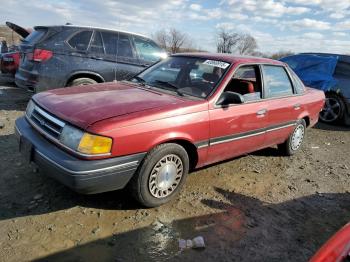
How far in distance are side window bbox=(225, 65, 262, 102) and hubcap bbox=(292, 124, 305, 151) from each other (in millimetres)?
1419

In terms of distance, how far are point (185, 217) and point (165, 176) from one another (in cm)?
48

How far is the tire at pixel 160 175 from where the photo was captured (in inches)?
142

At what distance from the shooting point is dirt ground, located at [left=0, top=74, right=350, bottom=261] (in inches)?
126

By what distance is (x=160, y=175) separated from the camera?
12.5 feet

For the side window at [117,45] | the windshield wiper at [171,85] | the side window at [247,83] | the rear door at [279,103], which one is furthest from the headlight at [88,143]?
the side window at [117,45]

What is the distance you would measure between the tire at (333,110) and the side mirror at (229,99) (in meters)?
5.75

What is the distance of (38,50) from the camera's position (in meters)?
6.91

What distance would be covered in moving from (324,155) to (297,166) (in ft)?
3.61

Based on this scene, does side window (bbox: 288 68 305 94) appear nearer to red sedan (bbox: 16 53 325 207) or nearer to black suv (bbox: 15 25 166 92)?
red sedan (bbox: 16 53 325 207)

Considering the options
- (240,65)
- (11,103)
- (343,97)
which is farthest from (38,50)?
(343,97)

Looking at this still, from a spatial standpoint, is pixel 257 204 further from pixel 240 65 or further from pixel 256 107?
pixel 240 65

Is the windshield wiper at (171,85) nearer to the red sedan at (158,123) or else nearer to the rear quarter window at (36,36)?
the red sedan at (158,123)

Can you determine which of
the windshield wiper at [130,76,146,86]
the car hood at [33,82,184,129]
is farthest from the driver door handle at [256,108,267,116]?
the windshield wiper at [130,76,146,86]

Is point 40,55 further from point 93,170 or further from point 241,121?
point 93,170
